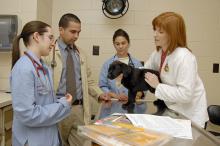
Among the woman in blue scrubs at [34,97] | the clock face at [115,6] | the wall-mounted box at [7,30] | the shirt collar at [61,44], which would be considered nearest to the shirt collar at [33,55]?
the woman in blue scrubs at [34,97]

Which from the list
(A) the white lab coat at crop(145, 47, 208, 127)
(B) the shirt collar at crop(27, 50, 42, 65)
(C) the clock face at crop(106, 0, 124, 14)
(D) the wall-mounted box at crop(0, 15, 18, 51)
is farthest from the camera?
(C) the clock face at crop(106, 0, 124, 14)

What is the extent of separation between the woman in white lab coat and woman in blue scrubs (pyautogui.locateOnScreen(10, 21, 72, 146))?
0.54 meters

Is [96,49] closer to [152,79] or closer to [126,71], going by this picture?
[126,71]

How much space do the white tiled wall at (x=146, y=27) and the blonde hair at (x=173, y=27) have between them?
159 cm

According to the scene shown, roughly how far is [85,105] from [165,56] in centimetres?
98

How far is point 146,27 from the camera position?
288 centimetres

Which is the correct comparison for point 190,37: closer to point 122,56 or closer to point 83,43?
point 122,56

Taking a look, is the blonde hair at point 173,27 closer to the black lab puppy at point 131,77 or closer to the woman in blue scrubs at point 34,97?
the black lab puppy at point 131,77

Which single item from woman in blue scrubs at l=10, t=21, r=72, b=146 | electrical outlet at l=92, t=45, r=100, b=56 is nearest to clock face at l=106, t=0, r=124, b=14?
electrical outlet at l=92, t=45, r=100, b=56

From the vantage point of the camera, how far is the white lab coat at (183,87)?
1214 millimetres

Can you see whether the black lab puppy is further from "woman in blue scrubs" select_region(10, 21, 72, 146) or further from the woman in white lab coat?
"woman in blue scrubs" select_region(10, 21, 72, 146)

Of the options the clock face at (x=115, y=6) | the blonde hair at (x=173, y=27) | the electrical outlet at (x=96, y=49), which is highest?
the clock face at (x=115, y=6)

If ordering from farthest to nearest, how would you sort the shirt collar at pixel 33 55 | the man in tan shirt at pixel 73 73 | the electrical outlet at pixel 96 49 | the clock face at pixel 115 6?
the electrical outlet at pixel 96 49 < the clock face at pixel 115 6 < the man in tan shirt at pixel 73 73 < the shirt collar at pixel 33 55

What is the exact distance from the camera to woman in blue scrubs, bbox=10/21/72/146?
1.26 meters
